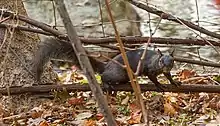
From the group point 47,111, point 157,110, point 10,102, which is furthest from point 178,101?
point 10,102

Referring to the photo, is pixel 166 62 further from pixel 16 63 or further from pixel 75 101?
pixel 16 63

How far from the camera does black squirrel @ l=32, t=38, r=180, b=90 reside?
3.72 meters

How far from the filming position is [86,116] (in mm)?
3611

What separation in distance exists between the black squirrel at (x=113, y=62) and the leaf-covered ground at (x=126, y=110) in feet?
0.54

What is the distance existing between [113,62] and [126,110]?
1.18 feet

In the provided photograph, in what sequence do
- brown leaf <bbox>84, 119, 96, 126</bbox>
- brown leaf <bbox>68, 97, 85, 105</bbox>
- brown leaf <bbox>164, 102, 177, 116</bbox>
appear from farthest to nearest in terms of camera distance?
brown leaf <bbox>68, 97, 85, 105</bbox>, brown leaf <bbox>164, 102, 177, 116</bbox>, brown leaf <bbox>84, 119, 96, 126</bbox>

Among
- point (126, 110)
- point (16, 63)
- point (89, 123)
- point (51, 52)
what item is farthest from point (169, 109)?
point (16, 63)

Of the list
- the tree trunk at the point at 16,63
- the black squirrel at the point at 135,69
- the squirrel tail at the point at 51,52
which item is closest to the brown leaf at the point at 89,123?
the black squirrel at the point at 135,69

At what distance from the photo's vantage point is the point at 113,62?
12.0 feet

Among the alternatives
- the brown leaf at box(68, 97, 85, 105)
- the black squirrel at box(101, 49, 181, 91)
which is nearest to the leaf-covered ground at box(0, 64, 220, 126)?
the brown leaf at box(68, 97, 85, 105)

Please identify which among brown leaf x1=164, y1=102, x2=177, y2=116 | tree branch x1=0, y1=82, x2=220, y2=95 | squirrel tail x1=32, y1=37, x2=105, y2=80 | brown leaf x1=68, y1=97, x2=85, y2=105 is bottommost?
brown leaf x1=164, y1=102, x2=177, y2=116

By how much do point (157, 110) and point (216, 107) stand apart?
1.37ft

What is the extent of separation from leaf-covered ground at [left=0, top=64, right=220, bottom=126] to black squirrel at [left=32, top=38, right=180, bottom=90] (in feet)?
0.54

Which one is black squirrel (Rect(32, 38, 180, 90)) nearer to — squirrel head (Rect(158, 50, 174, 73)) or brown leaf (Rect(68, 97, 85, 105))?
squirrel head (Rect(158, 50, 174, 73))
